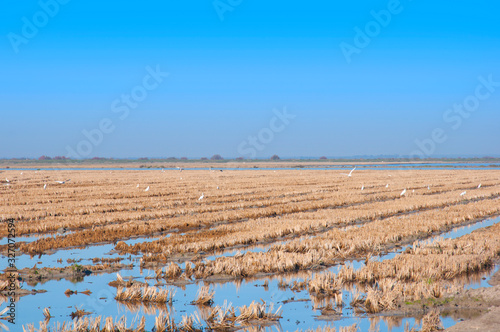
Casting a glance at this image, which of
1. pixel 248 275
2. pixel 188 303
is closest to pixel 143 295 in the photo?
pixel 188 303

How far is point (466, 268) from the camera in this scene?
33.6ft

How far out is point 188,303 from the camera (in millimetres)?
8250

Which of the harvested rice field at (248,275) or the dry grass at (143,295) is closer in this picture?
the harvested rice field at (248,275)

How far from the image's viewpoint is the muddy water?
24.1 feet

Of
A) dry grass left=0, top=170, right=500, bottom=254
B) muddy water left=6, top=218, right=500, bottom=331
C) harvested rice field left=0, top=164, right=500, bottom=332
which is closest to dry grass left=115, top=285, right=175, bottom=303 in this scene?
harvested rice field left=0, top=164, right=500, bottom=332

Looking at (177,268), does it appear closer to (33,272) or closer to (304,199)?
(33,272)

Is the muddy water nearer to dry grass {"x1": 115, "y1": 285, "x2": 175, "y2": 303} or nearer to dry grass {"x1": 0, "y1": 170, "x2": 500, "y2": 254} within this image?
dry grass {"x1": 115, "y1": 285, "x2": 175, "y2": 303}

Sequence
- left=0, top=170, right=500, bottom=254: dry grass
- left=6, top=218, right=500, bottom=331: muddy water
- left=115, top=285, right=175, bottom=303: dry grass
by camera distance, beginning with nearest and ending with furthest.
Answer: left=6, top=218, right=500, bottom=331: muddy water, left=115, top=285, right=175, bottom=303: dry grass, left=0, top=170, right=500, bottom=254: dry grass

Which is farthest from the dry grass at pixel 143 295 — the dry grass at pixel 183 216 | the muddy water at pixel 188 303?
the dry grass at pixel 183 216

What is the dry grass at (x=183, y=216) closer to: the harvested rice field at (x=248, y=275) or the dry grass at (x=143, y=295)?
the harvested rice field at (x=248, y=275)

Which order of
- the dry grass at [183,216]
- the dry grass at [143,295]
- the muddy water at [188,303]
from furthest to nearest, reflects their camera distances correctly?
the dry grass at [183,216]
the dry grass at [143,295]
the muddy water at [188,303]

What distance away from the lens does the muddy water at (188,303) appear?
7359mm

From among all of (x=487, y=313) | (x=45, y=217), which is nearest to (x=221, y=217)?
(x=45, y=217)

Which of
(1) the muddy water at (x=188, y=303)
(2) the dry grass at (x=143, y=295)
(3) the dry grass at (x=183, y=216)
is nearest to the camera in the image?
(1) the muddy water at (x=188, y=303)
